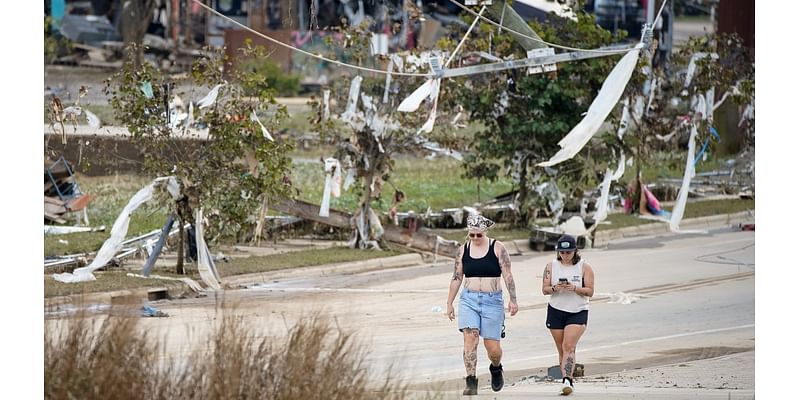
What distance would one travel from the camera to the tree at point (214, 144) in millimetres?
19812

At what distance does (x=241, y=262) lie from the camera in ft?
70.1

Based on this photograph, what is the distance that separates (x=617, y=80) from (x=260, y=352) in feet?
34.0

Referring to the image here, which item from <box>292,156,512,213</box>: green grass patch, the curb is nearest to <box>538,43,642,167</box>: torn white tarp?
the curb

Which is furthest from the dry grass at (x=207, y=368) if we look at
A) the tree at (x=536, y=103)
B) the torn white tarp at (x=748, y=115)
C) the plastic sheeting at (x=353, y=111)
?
the torn white tarp at (x=748, y=115)

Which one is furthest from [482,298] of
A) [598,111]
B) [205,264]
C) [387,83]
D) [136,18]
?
[136,18]

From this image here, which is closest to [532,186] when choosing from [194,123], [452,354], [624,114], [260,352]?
[624,114]

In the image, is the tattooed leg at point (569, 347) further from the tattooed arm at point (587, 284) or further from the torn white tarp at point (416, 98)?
the torn white tarp at point (416, 98)

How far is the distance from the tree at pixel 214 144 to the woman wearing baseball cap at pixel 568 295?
23.8 ft

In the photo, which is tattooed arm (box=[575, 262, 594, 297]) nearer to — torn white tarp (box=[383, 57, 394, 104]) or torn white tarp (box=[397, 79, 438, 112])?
torn white tarp (box=[397, 79, 438, 112])

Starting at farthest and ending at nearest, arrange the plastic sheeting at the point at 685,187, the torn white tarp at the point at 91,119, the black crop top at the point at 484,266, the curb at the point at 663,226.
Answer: the curb at the point at 663,226, the plastic sheeting at the point at 685,187, the torn white tarp at the point at 91,119, the black crop top at the point at 484,266

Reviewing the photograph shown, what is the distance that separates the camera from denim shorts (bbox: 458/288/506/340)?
13.4 metres

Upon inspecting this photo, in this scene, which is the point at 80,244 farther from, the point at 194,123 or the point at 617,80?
the point at 617,80

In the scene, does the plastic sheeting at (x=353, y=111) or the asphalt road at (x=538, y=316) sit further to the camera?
the plastic sheeting at (x=353, y=111)

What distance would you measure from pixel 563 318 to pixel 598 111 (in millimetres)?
6331
